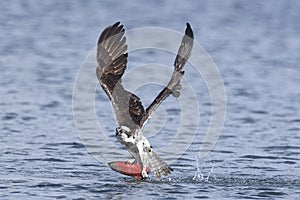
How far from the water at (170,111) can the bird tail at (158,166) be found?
18 cm

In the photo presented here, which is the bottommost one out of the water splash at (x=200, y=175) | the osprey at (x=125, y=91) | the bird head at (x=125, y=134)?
the water splash at (x=200, y=175)

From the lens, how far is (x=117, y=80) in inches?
528

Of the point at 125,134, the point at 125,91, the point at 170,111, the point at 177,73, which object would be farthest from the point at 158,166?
the point at 170,111

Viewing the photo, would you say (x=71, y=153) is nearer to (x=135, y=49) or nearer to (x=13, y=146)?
(x=13, y=146)

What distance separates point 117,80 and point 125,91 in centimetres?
18

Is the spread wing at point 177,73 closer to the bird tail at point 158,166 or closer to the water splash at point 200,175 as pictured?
the bird tail at point 158,166

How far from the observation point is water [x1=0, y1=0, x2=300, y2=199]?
43.8 feet

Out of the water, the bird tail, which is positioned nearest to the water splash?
the water

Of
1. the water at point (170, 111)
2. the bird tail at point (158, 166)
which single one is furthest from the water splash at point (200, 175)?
the bird tail at point (158, 166)

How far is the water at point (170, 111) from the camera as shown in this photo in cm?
1334

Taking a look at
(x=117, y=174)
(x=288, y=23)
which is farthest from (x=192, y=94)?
(x=288, y=23)

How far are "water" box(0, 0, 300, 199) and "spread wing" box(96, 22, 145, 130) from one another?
0.92 meters

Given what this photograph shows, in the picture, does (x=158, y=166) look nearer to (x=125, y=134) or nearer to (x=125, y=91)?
(x=125, y=134)

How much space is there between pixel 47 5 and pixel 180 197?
3004 cm
